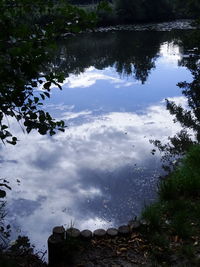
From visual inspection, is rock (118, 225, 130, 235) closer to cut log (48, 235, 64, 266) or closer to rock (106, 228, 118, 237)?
rock (106, 228, 118, 237)

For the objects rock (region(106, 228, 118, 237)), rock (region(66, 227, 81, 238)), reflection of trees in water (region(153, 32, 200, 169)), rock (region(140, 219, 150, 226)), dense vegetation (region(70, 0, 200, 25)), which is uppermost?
rock (region(66, 227, 81, 238))

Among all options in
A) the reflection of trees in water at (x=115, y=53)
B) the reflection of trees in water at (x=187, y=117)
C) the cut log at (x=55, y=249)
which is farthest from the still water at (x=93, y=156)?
the reflection of trees in water at (x=115, y=53)

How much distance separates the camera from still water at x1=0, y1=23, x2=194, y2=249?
6.56m

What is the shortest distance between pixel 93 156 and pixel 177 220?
406 centimetres

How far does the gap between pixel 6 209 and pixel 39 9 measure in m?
4.64

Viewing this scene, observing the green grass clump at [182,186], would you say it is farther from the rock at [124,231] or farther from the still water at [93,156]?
the rock at [124,231]

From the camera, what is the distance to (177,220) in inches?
201

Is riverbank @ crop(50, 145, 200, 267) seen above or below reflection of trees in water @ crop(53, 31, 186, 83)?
above

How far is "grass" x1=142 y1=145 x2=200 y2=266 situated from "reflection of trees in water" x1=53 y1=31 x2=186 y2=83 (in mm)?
11338

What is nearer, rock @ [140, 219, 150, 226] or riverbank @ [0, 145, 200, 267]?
riverbank @ [0, 145, 200, 267]

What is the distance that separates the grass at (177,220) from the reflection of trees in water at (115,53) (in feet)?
37.2

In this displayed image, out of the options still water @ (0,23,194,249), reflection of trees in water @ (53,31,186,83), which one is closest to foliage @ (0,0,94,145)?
still water @ (0,23,194,249)

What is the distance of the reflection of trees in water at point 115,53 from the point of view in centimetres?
1966

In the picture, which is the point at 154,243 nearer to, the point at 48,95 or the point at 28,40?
the point at 48,95
